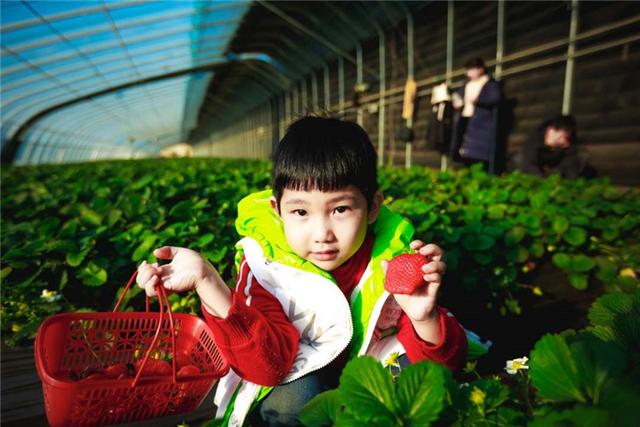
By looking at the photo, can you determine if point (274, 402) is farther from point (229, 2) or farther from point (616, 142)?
point (229, 2)

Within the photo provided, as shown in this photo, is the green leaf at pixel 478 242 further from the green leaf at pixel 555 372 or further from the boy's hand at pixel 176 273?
the green leaf at pixel 555 372

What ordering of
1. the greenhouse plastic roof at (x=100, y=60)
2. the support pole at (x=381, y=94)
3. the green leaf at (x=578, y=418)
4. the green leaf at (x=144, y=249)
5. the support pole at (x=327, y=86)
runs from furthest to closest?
1. the support pole at (x=327, y=86)
2. the greenhouse plastic roof at (x=100, y=60)
3. the support pole at (x=381, y=94)
4. the green leaf at (x=144, y=249)
5. the green leaf at (x=578, y=418)

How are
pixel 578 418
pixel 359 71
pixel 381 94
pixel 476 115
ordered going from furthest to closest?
1. pixel 359 71
2. pixel 381 94
3. pixel 476 115
4. pixel 578 418

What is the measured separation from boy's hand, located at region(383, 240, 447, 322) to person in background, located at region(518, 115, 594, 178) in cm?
444

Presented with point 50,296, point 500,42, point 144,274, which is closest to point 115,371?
point 144,274

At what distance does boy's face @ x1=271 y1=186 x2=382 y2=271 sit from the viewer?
1174 mm

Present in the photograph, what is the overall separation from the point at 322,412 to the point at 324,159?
0.74 m

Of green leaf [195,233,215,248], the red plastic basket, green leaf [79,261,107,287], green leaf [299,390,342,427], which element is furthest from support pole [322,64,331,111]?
green leaf [299,390,342,427]

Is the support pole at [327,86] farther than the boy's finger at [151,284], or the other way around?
the support pole at [327,86]

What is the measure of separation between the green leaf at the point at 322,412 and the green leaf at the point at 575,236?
1.97 metres

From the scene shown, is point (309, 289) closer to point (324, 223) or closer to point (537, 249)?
point (324, 223)

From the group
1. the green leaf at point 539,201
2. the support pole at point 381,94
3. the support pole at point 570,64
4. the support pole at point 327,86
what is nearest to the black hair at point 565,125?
the support pole at point 570,64

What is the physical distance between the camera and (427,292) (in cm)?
107

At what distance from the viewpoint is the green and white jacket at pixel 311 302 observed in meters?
1.21
